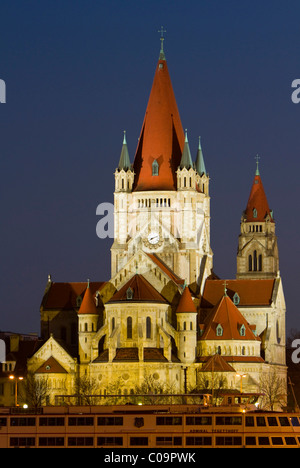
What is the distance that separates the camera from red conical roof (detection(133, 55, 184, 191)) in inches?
7283

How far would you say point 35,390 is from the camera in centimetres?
16575

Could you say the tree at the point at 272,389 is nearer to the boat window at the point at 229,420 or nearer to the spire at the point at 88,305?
the spire at the point at 88,305

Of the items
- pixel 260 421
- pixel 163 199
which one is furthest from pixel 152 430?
pixel 163 199

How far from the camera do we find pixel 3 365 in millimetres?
184000

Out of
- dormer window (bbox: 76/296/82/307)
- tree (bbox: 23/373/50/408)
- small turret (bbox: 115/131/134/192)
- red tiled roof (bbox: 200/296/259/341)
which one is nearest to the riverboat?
tree (bbox: 23/373/50/408)

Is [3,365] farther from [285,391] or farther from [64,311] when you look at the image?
[285,391]


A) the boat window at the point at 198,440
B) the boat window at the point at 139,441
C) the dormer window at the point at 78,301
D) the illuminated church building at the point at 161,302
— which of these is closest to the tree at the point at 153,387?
the illuminated church building at the point at 161,302

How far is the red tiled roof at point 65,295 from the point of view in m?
190

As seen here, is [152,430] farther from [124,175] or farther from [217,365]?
[124,175]

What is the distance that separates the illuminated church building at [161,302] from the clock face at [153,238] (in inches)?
4.5

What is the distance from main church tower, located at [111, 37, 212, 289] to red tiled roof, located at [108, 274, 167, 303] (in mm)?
5644

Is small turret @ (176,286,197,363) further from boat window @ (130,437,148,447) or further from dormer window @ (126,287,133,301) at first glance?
boat window @ (130,437,148,447)
